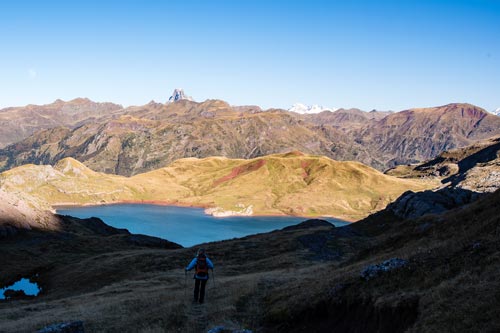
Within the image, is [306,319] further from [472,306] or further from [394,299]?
[472,306]

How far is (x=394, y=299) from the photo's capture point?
1780 centimetres

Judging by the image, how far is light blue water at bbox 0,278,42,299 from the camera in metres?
56.8

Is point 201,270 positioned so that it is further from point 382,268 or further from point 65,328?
point 382,268

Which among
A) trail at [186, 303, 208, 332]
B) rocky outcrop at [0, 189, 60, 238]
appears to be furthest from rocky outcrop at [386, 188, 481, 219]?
rocky outcrop at [0, 189, 60, 238]

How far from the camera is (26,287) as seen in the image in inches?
2363

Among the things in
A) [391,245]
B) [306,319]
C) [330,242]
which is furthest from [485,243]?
[330,242]

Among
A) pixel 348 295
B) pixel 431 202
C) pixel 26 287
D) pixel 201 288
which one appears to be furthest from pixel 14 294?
pixel 431 202

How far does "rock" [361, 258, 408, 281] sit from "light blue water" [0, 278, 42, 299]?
5074 cm

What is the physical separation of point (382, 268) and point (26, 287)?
57.2 meters

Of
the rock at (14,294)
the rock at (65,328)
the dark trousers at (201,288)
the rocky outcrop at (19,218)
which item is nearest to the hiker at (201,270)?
the dark trousers at (201,288)

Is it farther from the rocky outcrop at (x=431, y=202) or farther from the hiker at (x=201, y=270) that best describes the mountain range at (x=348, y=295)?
the rocky outcrop at (x=431, y=202)

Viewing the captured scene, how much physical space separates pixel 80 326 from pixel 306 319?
40.9ft

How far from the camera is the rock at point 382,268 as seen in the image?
21.8 meters

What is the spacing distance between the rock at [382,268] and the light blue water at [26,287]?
1998 inches
